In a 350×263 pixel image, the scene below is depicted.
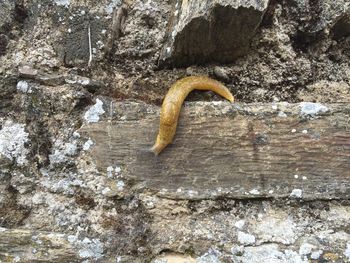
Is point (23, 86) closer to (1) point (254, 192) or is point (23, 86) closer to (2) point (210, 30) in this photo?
(2) point (210, 30)

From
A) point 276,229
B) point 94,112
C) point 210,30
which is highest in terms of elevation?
point 210,30

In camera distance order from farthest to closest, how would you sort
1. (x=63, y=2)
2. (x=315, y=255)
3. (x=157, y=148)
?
(x=63, y=2) → (x=157, y=148) → (x=315, y=255)

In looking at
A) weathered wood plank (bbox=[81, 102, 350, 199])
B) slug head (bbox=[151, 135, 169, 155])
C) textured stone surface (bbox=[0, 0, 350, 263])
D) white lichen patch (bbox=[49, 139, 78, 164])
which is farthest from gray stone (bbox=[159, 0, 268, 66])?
white lichen patch (bbox=[49, 139, 78, 164])

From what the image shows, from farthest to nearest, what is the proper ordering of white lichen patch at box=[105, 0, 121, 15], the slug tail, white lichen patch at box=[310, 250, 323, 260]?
white lichen patch at box=[105, 0, 121, 15]
the slug tail
white lichen patch at box=[310, 250, 323, 260]

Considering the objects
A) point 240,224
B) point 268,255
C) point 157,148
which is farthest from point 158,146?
point 268,255

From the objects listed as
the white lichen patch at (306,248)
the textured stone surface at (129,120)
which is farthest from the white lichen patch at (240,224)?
the white lichen patch at (306,248)

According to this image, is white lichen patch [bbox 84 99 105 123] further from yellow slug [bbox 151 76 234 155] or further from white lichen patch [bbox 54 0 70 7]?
white lichen patch [bbox 54 0 70 7]

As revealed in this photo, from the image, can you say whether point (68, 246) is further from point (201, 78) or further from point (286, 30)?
point (286, 30)

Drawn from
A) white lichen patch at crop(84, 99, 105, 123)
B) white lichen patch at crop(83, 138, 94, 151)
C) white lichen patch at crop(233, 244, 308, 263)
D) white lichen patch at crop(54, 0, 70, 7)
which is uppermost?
white lichen patch at crop(54, 0, 70, 7)
